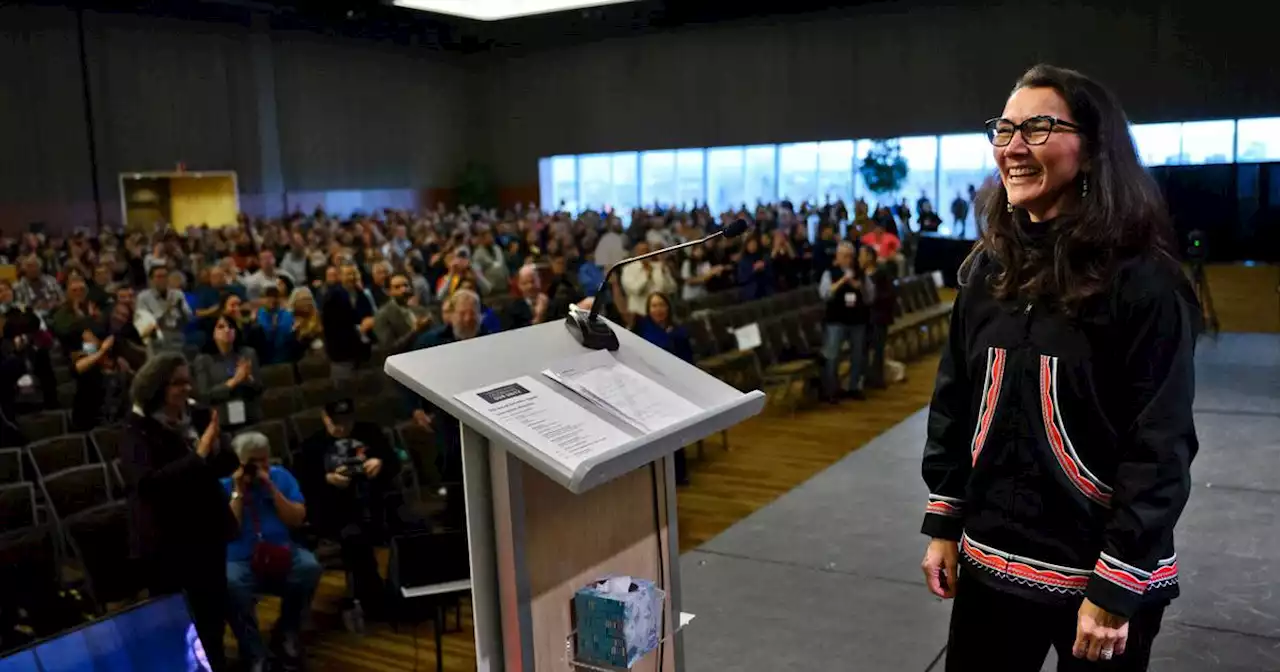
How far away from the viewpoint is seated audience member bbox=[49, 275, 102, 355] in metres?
8.20

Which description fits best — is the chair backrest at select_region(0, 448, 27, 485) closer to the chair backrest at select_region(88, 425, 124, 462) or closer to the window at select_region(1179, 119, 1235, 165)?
the chair backrest at select_region(88, 425, 124, 462)

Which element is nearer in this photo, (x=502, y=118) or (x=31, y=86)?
(x=31, y=86)

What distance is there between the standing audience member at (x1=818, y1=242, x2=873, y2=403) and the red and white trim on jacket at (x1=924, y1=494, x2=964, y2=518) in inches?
287

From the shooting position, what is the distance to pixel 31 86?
18.6 meters

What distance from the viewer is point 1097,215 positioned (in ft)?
5.75

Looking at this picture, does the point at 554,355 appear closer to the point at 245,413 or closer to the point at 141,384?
the point at 141,384

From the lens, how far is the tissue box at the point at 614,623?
179 centimetres

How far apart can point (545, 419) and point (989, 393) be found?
0.84 m

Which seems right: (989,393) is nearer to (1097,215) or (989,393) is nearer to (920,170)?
(1097,215)

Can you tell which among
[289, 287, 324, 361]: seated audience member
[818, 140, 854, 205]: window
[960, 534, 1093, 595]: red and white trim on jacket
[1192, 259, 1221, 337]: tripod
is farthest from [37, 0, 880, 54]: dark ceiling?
[960, 534, 1093, 595]: red and white trim on jacket

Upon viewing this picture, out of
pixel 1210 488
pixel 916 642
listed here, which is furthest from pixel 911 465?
pixel 916 642

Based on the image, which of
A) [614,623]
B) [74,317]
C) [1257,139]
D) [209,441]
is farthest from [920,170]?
[614,623]

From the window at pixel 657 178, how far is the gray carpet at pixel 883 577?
1772 cm

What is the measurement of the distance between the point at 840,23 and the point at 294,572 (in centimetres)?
1848
